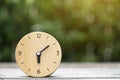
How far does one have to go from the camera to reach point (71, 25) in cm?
839

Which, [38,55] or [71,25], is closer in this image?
[38,55]

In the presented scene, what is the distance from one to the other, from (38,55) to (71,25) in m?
4.61

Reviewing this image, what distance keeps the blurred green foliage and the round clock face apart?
419 centimetres

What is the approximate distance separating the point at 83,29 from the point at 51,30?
0.63 m

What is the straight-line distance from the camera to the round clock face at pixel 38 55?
149 inches

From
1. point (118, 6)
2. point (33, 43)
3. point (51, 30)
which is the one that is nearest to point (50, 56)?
point (33, 43)

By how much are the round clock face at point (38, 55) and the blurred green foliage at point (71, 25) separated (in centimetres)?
419

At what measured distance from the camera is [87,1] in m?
8.42

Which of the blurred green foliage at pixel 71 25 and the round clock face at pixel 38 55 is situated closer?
the round clock face at pixel 38 55

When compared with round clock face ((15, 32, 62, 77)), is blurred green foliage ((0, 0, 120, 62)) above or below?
below

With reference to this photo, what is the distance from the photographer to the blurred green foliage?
8117 mm

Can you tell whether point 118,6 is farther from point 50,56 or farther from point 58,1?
point 50,56

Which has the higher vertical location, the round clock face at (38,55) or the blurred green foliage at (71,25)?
the round clock face at (38,55)

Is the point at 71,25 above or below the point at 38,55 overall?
below
